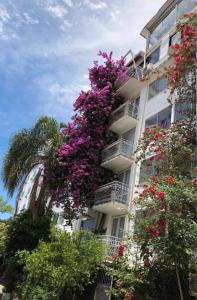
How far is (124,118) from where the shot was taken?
23297 millimetres

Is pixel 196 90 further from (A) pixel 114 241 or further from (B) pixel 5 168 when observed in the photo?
(B) pixel 5 168

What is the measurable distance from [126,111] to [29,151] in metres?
6.64

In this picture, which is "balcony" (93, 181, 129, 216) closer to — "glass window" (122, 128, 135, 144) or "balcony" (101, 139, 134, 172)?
"balcony" (101, 139, 134, 172)

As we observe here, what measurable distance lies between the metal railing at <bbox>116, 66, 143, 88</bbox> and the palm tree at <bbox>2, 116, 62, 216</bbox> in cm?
562

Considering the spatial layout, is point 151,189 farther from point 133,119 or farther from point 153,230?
point 133,119

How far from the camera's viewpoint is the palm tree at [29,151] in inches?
843

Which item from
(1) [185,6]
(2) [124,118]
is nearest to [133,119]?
(2) [124,118]

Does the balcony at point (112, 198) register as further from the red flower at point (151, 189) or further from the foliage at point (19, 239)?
the red flower at point (151, 189)

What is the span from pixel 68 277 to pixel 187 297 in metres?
4.61

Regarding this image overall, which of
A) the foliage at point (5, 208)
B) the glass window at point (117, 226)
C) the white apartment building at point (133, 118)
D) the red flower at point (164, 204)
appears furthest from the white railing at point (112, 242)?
the foliage at point (5, 208)

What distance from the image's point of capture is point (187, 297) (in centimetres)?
1278

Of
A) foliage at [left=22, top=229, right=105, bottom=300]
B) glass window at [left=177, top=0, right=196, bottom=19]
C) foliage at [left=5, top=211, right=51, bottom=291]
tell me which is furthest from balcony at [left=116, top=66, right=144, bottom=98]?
foliage at [left=22, top=229, right=105, bottom=300]

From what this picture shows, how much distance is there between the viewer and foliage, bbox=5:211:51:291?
18797 mm

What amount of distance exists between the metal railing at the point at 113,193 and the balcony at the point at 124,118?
4325 mm
